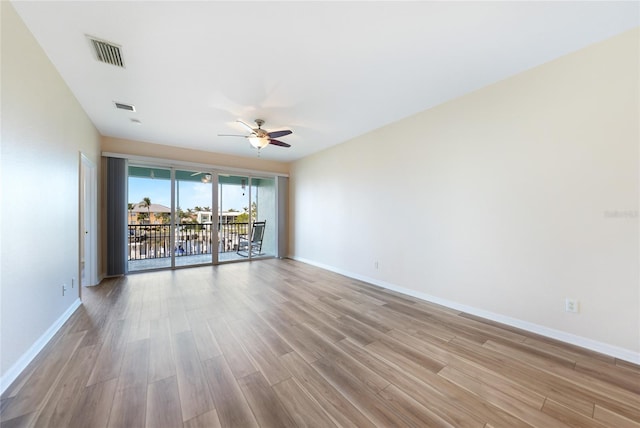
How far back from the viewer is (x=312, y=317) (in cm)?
276

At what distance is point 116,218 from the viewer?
443 cm

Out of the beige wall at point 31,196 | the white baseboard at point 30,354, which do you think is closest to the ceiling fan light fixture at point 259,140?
the beige wall at point 31,196

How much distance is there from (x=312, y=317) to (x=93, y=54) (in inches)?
137

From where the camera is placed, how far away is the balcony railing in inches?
217

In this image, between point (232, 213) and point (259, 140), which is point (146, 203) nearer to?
point (232, 213)

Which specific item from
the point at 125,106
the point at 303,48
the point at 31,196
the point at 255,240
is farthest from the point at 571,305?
the point at 255,240

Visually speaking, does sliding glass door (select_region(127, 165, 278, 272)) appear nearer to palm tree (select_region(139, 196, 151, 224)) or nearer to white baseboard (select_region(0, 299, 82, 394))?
palm tree (select_region(139, 196, 151, 224))

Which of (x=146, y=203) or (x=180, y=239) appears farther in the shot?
(x=180, y=239)

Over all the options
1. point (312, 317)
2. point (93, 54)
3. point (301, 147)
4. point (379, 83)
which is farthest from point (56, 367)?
point (301, 147)

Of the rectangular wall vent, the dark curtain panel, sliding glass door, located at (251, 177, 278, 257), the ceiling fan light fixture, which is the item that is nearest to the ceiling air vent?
the rectangular wall vent

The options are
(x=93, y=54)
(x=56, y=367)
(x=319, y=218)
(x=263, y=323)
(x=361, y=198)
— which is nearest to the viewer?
(x=56, y=367)

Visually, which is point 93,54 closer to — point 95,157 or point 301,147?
point 95,157

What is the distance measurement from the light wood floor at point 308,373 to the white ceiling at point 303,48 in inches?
107

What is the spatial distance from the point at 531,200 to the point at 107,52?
14.6 ft
